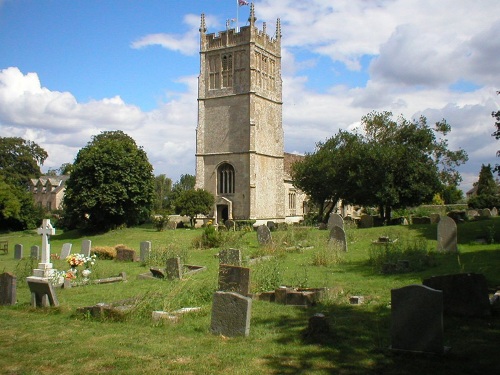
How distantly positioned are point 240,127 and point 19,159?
36.4m

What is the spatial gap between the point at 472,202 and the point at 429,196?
1885cm

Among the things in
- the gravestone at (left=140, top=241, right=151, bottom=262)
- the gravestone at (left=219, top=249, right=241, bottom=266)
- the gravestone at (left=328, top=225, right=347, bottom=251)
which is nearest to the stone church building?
the gravestone at (left=140, top=241, right=151, bottom=262)

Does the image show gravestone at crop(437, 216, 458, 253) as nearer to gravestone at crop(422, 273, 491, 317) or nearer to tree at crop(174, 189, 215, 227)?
gravestone at crop(422, 273, 491, 317)

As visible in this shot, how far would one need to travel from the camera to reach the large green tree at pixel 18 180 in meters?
46.1

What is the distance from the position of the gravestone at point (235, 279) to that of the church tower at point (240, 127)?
37955 millimetres

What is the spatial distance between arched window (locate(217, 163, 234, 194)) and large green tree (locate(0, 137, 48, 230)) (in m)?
18.8

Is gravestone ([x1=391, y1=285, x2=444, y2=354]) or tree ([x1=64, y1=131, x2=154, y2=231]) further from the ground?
tree ([x1=64, y1=131, x2=154, y2=231])

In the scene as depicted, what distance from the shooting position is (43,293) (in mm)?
10805

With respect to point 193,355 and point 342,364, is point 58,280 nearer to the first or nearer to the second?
point 193,355

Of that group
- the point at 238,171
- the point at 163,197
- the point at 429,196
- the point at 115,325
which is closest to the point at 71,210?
the point at 238,171

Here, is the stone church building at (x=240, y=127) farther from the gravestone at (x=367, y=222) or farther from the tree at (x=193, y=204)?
the gravestone at (x=367, y=222)

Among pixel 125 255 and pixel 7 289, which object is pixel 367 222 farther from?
pixel 7 289

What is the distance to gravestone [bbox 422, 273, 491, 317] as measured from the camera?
8289 mm

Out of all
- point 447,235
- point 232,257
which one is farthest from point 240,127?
point 232,257
